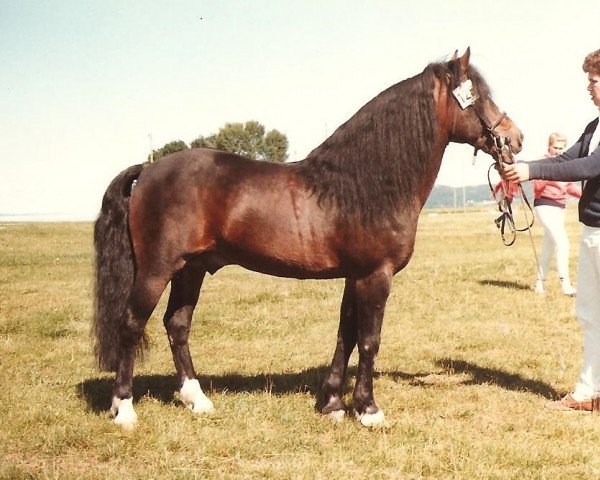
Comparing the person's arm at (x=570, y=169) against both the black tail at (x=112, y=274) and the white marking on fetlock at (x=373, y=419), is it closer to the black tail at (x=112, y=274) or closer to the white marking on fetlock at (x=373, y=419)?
the white marking on fetlock at (x=373, y=419)

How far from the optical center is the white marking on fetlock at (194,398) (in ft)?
15.5

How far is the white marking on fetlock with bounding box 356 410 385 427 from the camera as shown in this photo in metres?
4.39

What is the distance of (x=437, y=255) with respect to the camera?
59.1 feet

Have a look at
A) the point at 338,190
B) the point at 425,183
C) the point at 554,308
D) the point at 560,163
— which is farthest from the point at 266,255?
→ the point at 554,308

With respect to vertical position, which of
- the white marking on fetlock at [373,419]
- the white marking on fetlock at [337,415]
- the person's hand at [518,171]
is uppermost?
the person's hand at [518,171]

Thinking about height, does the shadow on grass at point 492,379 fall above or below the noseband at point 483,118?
below

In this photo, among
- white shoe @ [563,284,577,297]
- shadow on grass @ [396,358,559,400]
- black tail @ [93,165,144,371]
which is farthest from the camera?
white shoe @ [563,284,577,297]

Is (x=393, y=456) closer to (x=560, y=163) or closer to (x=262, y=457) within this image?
(x=262, y=457)

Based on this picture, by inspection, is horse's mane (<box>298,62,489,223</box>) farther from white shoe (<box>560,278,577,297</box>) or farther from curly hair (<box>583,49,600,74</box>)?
white shoe (<box>560,278,577,297</box>)

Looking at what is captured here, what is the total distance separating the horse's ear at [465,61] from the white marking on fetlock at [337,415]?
2839 millimetres

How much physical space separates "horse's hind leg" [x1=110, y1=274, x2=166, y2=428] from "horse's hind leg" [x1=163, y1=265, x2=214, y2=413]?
1.38 feet

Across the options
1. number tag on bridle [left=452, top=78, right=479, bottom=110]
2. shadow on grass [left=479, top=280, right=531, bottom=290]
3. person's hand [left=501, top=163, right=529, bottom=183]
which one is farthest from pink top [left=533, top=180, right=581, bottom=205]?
number tag on bridle [left=452, top=78, right=479, bottom=110]

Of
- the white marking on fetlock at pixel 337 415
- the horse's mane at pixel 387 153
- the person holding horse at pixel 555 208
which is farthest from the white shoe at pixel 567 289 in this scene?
the white marking on fetlock at pixel 337 415

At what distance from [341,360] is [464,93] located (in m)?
2.40
